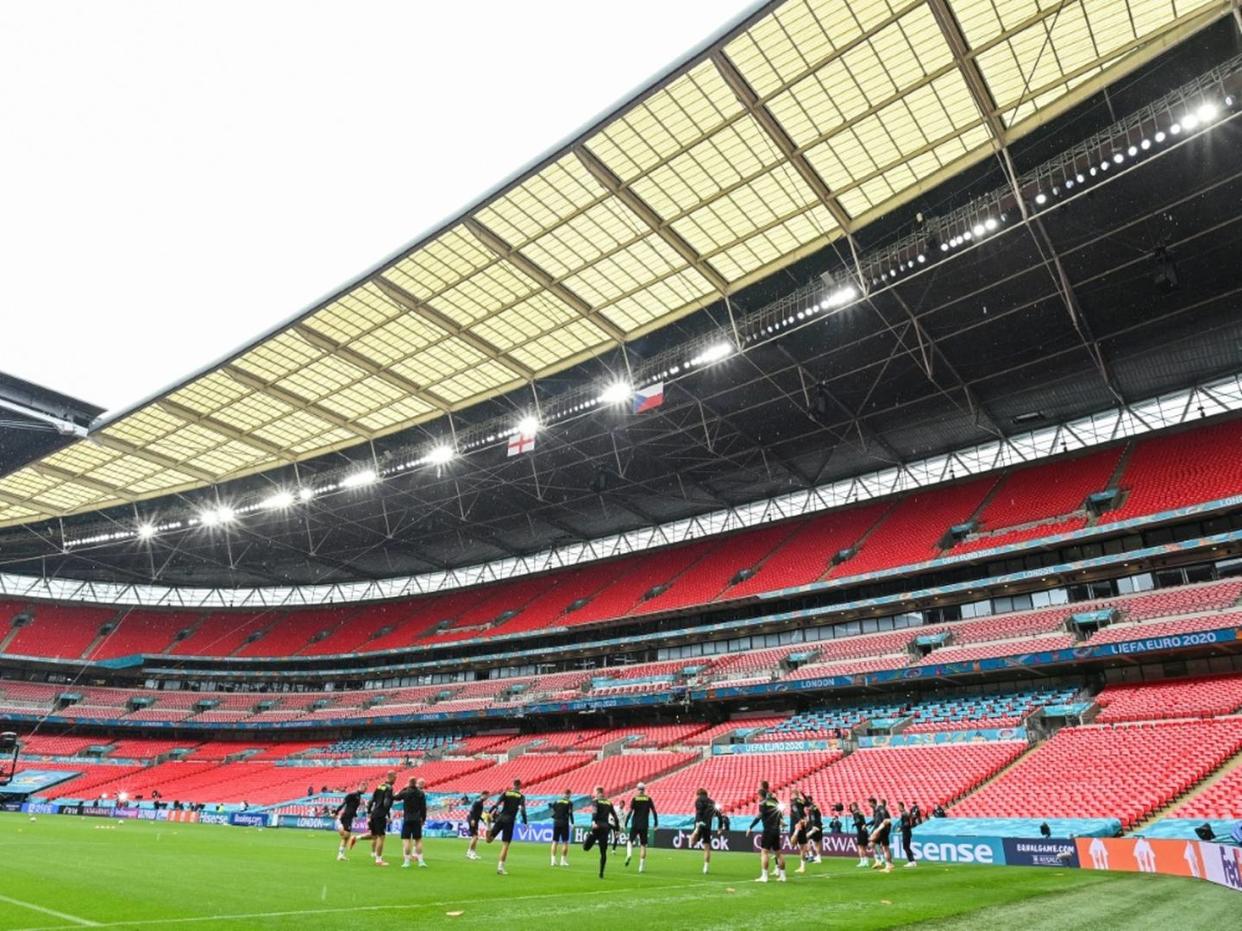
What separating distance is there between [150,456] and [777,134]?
36.6 m

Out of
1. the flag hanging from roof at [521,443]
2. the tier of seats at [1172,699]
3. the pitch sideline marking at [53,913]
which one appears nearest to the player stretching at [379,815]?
the pitch sideline marking at [53,913]

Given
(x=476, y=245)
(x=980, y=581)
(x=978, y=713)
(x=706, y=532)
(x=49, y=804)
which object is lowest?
(x=49, y=804)

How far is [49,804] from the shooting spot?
134 feet

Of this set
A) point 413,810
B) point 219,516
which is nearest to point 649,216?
point 413,810

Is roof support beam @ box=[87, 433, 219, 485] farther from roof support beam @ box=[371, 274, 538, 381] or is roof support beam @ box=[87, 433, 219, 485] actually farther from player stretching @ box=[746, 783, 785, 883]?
player stretching @ box=[746, 783, 785, 883]

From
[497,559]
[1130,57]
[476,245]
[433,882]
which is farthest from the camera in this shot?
[497,559]

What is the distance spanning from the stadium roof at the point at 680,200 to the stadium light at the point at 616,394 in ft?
6.93

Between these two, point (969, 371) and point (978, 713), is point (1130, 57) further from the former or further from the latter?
point (978, 713)

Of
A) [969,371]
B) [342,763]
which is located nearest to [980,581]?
[969,371]

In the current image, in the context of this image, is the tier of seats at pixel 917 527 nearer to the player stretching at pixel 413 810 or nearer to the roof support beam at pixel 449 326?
the roof support beam at pixel 449 326

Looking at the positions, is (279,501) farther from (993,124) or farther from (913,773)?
(993,124)

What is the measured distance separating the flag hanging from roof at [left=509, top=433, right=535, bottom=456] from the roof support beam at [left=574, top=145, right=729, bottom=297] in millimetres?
10422

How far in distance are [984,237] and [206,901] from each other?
76.0ft

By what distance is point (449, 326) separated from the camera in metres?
30.0
